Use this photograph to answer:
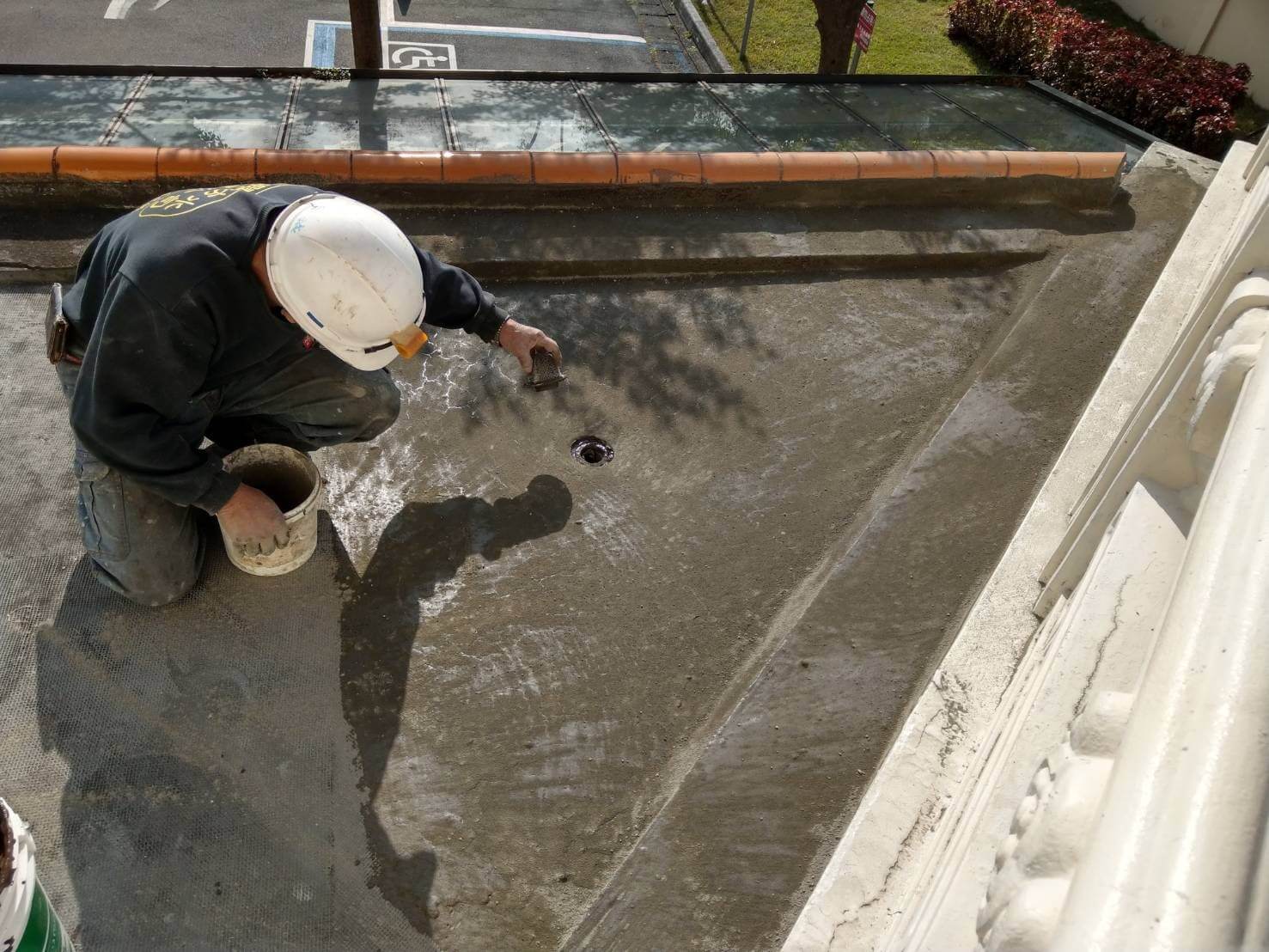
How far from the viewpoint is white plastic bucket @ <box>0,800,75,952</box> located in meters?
1.75

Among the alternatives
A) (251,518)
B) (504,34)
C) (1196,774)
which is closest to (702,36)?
(504,34)

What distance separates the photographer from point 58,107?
5.15 metres

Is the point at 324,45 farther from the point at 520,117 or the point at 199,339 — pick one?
the point at 199,339

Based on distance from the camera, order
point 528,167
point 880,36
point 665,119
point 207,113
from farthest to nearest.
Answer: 1. point 880,36
2. point 665,119
3. point 207,113
4. point 528,167

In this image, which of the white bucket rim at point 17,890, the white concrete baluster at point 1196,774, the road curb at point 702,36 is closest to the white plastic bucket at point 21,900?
the white bucket rim at point 17,890

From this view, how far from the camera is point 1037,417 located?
4121 millimetres

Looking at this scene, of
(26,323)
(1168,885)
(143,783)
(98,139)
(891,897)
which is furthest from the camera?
(98,139)

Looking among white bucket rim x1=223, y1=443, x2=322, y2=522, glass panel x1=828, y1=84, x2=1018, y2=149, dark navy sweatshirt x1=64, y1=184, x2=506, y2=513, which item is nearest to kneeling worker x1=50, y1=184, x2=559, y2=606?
dark navy sweatshirt x1=64, y1=184, x2=506, y2=513

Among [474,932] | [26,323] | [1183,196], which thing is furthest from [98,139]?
[1183,196]

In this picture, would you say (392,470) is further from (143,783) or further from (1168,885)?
(1168,885)

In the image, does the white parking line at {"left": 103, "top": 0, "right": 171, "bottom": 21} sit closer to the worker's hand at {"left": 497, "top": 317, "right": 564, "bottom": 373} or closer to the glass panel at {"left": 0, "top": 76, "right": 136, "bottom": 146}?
the glass panel at {"left": 0, "top": 76, "right": 136, "bottom": 146}

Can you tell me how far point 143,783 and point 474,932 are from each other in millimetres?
1132

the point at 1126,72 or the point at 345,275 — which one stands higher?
the point at 1126,72

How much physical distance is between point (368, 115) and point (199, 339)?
347cm
